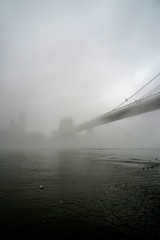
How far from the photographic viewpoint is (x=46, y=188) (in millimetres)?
24359

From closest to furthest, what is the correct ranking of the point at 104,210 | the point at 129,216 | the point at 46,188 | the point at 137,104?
the point at 129,216, the point at 104,210, the point at 46,188, the point at 137,104

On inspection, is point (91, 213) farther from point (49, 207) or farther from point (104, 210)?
point (49, 207)

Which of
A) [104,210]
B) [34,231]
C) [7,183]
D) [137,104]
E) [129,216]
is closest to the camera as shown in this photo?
[34,231]

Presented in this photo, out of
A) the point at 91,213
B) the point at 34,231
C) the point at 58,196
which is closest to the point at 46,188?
the point at 58,196

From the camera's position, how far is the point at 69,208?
17453mm

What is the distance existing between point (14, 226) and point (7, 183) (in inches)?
546

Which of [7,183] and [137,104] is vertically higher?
[137,104]

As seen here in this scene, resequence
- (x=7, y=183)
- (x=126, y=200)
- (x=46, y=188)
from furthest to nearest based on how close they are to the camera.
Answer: (x=7, y=183) < (x=46, y=188) < (x=126, y=200)

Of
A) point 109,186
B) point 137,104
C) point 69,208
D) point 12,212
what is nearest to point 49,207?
point 69,208

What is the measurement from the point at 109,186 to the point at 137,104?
33.6 meters

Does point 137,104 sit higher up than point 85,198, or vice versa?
point 137,104

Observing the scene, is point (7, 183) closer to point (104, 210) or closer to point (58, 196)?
point (58, 196)

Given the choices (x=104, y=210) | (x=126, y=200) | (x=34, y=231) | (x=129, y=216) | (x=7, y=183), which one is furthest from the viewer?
(x=7, y=183)

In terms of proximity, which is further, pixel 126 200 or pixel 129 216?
Result: pixel 126 200
